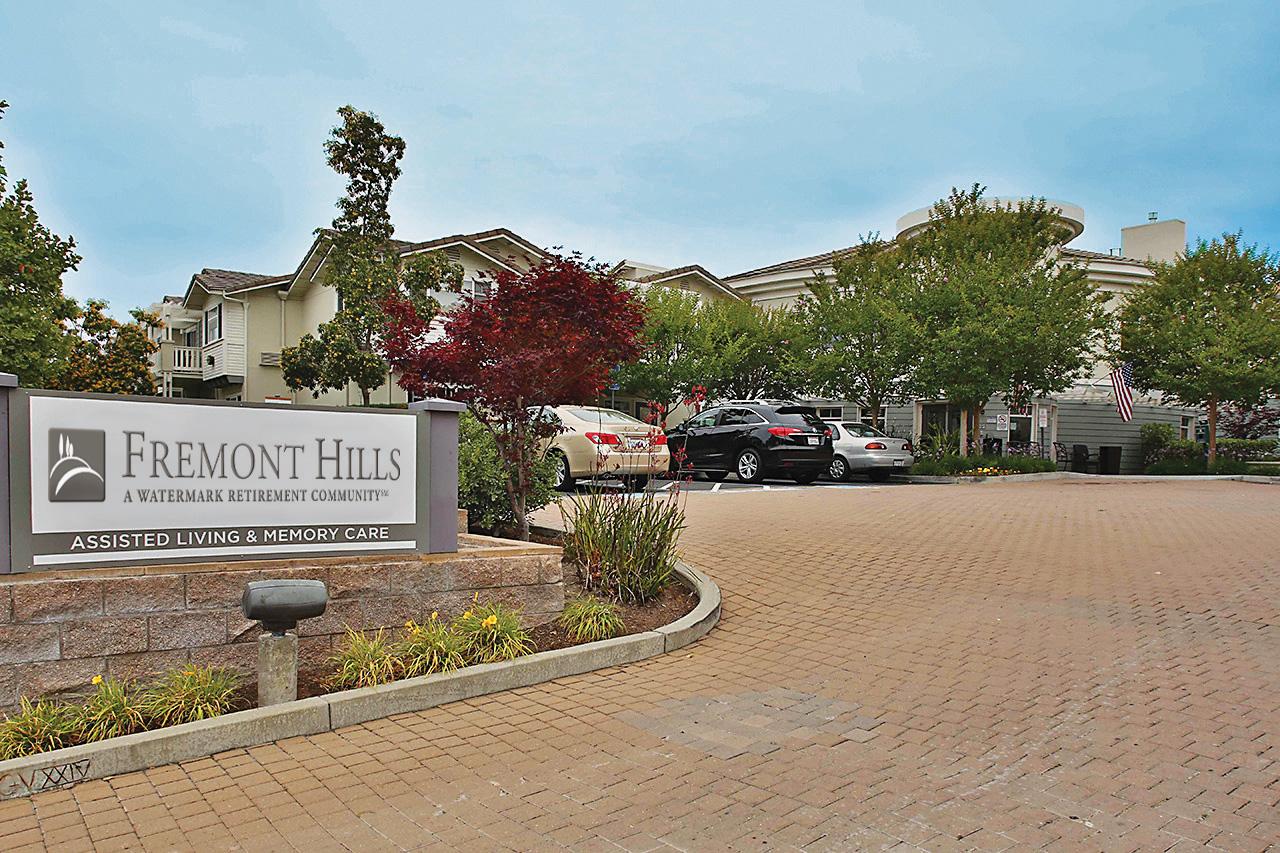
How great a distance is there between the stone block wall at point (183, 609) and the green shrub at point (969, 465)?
17.8 meters

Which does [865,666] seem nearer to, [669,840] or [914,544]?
[669,840]

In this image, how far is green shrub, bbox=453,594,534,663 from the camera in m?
5.48

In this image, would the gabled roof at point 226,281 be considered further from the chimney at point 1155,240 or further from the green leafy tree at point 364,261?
the chimney at point 1155,240

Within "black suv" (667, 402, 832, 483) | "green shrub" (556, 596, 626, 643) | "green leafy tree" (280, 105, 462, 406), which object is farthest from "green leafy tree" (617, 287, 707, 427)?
"green shrub" (556, 596, 626, 643)

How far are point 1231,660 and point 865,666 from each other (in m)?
2.33

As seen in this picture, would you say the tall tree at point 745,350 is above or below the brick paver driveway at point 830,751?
above

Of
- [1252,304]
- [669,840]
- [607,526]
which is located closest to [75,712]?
[669,840]

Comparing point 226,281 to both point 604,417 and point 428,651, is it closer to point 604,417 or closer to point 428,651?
point 604,417

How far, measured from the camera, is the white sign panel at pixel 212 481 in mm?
4766

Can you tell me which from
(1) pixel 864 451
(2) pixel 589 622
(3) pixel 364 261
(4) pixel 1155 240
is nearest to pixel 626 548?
(2) pixel 589 622

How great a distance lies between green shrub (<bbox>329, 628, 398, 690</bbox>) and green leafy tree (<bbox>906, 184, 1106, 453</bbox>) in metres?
18.9

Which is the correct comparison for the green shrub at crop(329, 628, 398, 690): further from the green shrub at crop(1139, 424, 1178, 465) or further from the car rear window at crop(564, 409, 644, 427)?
the green shrub at crop(1139, 424, 1178, 465)

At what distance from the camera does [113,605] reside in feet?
15.4

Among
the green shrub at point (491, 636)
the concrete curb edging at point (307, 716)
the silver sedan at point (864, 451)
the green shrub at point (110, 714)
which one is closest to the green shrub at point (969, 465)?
the silver sedan at point (864, 451)
